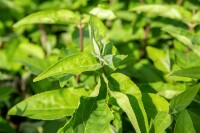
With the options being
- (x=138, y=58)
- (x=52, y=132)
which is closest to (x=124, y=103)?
(x=52, y=132)

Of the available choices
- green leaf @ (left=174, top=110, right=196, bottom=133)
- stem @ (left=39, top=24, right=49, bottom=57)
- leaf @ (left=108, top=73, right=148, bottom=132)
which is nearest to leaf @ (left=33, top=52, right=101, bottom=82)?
leaf @ (left=108, top=73, right=148, bottom=132)

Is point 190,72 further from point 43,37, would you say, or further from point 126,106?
point 43,37

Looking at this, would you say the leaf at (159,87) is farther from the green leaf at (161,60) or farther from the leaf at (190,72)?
the leaf at (190,72)

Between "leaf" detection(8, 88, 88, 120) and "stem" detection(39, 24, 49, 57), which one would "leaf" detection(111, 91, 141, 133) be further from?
"stem" detection(39, 24, 49, 57)

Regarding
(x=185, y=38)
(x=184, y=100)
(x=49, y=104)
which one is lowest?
(x=49, y=104)

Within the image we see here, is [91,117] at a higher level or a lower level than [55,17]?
lower

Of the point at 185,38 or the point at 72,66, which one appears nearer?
the point at 72,66

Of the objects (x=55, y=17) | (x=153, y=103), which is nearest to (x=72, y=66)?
(x=153, y=103)

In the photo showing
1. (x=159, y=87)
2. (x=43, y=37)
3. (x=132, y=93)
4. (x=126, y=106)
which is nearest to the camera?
(x=126, y=106)
